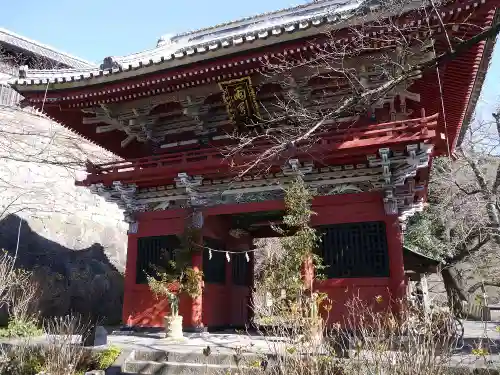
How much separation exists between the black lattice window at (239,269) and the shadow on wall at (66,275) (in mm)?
6919

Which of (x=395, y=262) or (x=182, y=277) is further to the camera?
(x=182, y=277)

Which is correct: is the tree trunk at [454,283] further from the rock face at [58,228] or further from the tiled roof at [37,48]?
the tiled roof at [37,48]

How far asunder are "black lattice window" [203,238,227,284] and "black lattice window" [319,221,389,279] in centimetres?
316

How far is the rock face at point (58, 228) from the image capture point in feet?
54.5

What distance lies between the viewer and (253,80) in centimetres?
948

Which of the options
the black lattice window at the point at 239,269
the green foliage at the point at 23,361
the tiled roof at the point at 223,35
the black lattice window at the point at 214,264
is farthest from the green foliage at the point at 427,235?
the green foliage at the point at 23,361

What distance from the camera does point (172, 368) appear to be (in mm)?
6812

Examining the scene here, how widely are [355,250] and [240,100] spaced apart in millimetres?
4419

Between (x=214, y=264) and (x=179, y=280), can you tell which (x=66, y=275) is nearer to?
(x=214, y=264)

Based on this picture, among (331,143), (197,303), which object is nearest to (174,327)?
(197,303)

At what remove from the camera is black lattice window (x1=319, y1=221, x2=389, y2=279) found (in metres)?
8.88

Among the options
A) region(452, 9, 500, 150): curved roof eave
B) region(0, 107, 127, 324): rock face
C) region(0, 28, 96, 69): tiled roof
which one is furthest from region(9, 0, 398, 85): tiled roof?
region(0, 28, 96, 69): tiled roof

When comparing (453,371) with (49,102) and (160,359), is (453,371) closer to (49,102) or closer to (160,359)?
(160,359)

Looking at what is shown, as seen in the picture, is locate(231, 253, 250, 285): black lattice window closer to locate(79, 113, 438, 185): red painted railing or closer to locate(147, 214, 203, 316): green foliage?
locate(147, 214, 203, 316): green foliage
